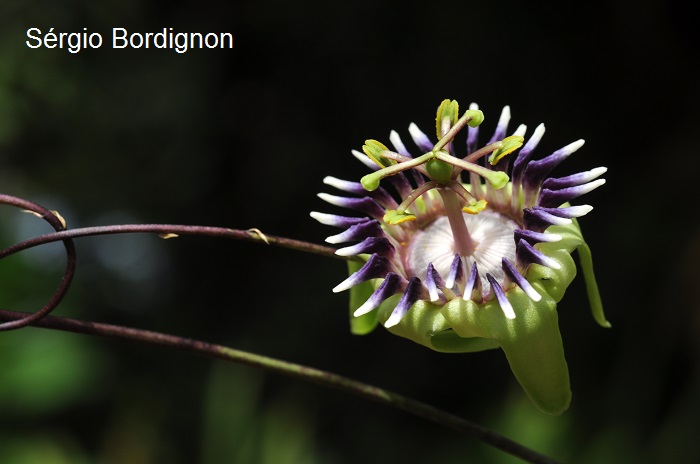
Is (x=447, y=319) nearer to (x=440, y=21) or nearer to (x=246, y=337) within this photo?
(x=440, y=21)

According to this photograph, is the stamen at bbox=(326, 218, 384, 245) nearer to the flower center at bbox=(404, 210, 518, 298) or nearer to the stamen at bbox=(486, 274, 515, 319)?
the flower center at bbox=(404, 210, 518, 298)

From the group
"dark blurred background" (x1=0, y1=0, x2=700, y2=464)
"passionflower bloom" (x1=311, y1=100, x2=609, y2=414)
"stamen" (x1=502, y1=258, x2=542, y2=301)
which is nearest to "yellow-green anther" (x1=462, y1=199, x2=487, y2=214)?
"passionflower bloom" (x1=311, y1=100, x2=609, y2=414)

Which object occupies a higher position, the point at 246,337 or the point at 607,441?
the point at 246,337

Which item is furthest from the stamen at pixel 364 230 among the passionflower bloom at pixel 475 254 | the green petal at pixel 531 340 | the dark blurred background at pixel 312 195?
the dark blurred background at pixel 312 195


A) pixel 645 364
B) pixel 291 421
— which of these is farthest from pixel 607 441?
pixel 291 421

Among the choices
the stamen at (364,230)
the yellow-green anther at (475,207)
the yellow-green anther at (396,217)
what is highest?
the yellow-green anther at (475,207)

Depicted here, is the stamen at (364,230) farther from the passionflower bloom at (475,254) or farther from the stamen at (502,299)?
the stamen at (502,299)
